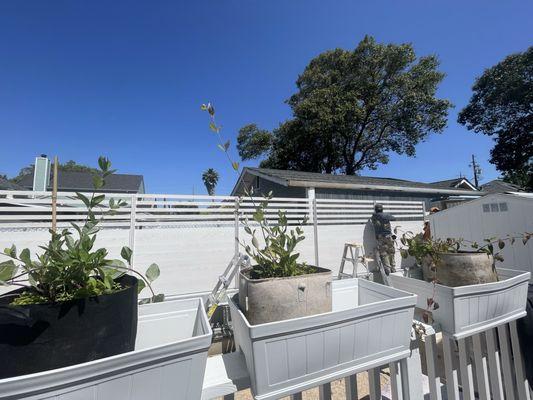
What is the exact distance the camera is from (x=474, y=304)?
2.30ft

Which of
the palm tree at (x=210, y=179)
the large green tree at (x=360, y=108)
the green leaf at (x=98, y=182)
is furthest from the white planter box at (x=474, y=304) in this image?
the palm tree at (x=210, y=179)

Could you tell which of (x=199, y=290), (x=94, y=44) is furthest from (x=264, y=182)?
(x=94, y=44)

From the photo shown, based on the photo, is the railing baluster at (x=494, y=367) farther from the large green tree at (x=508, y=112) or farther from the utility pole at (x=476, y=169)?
the utility pole at (x=476, y=169)

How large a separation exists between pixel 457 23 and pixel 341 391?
9.64 meters

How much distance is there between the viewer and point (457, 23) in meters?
7.12

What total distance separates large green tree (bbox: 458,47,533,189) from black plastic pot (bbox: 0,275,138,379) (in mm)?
18977

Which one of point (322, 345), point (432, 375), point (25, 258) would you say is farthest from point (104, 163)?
point (432, 375)

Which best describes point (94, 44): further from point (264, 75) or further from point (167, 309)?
point (167, 309)

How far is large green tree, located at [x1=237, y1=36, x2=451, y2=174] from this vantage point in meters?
12.5

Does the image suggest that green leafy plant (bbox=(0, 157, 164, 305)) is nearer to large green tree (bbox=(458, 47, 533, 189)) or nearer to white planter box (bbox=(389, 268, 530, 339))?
white planter box (bbox=(389, 268, 530, 339))

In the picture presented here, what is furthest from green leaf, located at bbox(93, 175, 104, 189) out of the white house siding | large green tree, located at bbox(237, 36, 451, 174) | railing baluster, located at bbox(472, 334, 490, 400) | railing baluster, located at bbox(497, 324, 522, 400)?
large green tree, located at bbox(237, 36, 451, 174)

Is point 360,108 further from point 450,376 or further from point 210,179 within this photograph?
point 210,179

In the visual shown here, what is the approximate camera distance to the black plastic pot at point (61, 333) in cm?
36

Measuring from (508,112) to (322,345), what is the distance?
Result: 19.3 meters
